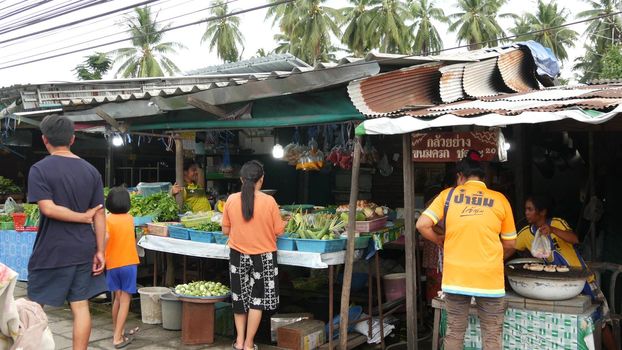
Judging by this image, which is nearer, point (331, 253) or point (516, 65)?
point (331, 253)

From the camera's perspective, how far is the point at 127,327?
6.31 meters

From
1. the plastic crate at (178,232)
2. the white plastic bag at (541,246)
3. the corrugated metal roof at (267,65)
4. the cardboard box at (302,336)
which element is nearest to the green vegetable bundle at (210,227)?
the plastic crate at (178,232)

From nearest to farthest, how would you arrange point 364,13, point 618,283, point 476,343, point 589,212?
point 476,343, point 618,283, point 589,212, point 364,13

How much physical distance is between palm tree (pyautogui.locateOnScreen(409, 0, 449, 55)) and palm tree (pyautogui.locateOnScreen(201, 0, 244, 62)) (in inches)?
445

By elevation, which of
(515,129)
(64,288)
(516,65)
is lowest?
(64,288)

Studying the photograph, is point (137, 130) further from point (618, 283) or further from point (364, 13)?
point (364, 13)

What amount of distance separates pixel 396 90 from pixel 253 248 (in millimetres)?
2222

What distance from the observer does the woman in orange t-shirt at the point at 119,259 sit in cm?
555

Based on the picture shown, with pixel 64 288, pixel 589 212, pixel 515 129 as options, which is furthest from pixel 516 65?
pixel 64 288

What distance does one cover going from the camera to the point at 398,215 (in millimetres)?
7414

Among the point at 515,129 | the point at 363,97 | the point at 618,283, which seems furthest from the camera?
the point at 515,129

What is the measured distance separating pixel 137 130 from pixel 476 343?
5891mm

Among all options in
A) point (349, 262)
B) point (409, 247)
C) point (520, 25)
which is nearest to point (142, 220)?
point (349, 262)

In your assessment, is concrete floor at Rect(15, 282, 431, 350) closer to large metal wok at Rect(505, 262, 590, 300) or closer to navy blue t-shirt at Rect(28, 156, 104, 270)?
large metal wok at Rect(505, 262, 590, 300)
